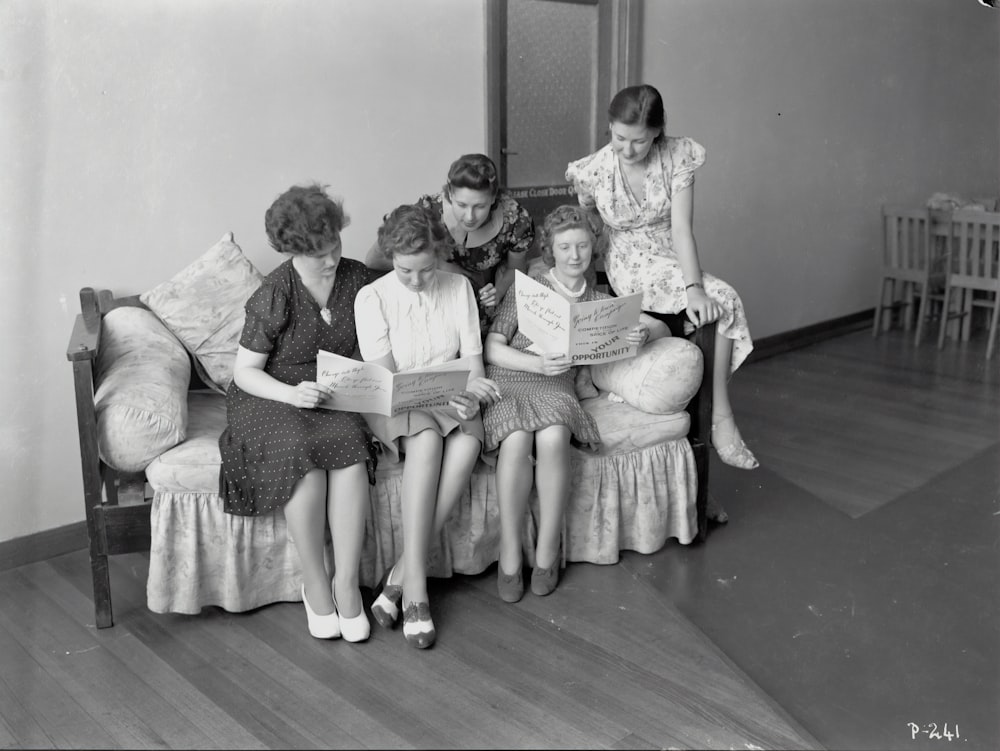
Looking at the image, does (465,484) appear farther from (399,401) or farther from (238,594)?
(238,594)

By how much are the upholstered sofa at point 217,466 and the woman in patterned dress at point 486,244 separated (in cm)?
40

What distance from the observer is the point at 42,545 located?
293 centimetres

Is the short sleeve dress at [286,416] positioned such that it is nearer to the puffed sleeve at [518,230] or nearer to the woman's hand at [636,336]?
the puffed sleeve at [518,230]

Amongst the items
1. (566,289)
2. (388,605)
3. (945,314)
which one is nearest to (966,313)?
(945,314)

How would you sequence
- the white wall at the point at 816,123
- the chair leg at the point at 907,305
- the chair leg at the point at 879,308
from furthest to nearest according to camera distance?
the chair leg at the point at 907,305 → the chair leg at the point at 879,308 → the white wall at the point at 816,123

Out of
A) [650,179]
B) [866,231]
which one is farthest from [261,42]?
[866,231]

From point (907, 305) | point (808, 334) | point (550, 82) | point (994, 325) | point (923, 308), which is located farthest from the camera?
point (907, 305)

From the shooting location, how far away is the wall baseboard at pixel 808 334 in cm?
531

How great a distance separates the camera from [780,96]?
5133mm

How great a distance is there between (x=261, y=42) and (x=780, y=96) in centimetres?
303

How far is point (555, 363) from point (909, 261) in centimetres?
378

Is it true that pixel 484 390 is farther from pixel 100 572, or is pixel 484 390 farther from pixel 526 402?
pixel 100 572

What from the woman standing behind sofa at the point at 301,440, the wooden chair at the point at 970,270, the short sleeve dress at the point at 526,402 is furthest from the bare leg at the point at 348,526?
the wooden chair at the point at 970,270

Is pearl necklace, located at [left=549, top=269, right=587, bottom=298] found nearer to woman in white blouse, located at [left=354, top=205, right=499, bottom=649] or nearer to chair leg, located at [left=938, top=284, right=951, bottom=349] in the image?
woman in white blouse, located at [left=354, top=205, right=499, bottom=649]
